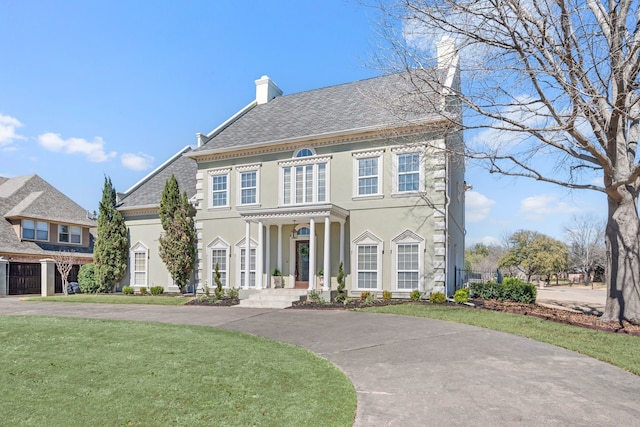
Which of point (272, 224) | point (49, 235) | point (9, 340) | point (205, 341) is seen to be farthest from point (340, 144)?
point (49, 235)

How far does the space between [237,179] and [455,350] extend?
14352 mm

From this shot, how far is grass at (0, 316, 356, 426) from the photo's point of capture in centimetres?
445

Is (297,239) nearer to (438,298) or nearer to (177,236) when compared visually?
(177,236)

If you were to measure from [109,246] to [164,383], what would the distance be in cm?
1897

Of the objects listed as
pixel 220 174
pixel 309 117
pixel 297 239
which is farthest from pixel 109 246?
pixel 309 117

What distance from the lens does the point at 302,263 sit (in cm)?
1827

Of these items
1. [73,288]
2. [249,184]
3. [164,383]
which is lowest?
[73,288]

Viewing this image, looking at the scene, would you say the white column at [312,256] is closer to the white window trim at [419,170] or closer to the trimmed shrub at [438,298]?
the white window trim at [419,170]

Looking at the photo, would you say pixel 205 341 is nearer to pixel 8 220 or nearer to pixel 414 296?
pixel 414 296

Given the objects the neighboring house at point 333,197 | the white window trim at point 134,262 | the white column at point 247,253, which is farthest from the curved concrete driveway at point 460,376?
the white window trim at point 134,262

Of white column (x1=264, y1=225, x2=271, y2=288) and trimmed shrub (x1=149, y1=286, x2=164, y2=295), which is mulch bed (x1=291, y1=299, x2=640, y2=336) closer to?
white column (x1=264, y1=225, x2=271, y2=288)

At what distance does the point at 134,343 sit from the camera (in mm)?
7559

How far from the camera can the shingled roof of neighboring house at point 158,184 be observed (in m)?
22.8

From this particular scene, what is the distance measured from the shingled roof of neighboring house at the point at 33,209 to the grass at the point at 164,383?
20992 mm
